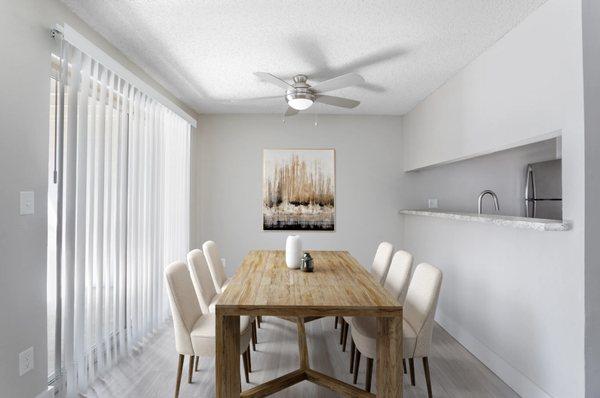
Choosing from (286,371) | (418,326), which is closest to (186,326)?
(286,371)

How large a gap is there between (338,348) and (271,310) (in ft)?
4.94

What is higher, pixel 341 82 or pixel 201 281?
pixel 341 82

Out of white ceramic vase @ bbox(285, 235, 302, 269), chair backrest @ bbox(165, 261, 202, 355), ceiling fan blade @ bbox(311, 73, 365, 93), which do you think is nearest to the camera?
chair backrest @ bbox(165, 261, 202, 355)

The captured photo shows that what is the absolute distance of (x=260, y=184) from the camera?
4660 millimetres

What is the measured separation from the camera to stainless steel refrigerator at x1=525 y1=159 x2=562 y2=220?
3.09 metres

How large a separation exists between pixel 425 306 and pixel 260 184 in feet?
10.3

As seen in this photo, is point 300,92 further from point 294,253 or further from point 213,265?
point 213,265

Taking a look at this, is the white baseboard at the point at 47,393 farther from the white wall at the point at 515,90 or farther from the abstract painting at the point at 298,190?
the white wall at the point at 515,90

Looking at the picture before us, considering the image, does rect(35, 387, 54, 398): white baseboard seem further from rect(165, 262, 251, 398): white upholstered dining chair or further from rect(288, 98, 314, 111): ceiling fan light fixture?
rect(288, 98, 314, 111): ceiling fan light fixture

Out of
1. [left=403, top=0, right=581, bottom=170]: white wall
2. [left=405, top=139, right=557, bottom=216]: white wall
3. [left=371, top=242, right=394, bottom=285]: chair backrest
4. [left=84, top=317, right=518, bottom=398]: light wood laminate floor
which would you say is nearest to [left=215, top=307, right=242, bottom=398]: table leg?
[left=84, top=317, right=518, bottom=398]: light wood laminate floor

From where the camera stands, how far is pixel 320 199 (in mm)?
4664

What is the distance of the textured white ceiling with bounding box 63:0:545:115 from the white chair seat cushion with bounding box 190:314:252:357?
79.8 inches

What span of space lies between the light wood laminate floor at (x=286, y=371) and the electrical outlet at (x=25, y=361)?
21.5 inches

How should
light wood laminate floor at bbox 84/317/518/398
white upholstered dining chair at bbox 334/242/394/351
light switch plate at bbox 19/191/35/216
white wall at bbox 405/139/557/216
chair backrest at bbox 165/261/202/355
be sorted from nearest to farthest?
light switch plate at bbox 19/191/35/216 < chair backrest at bbox 165/261/202/355 < light wood laminate floor at bbox 84/317/518/398 < white upholstered dining chair at bbox 334/242/394/351 < white wall at bbox 405/139/557/216
